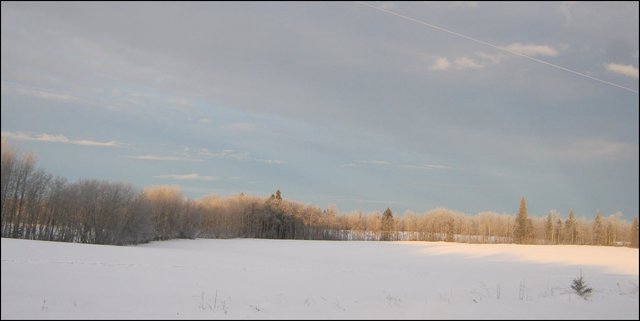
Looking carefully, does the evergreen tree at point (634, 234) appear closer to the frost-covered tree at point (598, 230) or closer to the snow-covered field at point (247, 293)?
the snow-covered field at point (247, 293)

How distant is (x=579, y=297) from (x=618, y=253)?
1.49 m

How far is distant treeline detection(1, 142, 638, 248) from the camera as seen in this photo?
33.2ft

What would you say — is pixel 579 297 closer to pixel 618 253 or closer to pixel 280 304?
pixel 618 253

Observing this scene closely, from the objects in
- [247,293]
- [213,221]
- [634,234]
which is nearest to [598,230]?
[634,234]

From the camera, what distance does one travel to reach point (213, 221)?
237 ft

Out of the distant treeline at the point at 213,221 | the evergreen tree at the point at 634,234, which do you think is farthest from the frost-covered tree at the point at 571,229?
the evergreen tree at the point at 634,234

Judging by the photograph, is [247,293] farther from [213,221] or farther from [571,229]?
[213,221]

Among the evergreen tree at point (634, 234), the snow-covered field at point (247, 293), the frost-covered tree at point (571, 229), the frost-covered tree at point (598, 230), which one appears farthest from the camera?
the frost-covered tree at point (571, 229)

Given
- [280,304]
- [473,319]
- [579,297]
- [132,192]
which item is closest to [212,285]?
[280,304]

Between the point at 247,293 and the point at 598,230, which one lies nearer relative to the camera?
the point at 598,230

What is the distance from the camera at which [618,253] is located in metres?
10.8

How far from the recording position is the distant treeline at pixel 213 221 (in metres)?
10.1

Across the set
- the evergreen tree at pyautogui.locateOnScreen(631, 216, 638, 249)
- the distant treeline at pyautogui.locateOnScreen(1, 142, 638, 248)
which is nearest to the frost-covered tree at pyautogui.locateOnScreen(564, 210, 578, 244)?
the distant treeline at pyautogui.locateOnScreen(1, 142, 638, 248)

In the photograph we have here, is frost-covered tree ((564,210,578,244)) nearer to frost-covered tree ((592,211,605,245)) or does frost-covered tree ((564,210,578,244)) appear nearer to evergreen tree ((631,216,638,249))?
frost-covered tree ((592,211,605,245))
